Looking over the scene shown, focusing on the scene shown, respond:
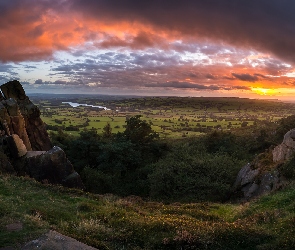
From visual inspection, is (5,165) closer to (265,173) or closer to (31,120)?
(31,120)

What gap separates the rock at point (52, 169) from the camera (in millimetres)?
28828

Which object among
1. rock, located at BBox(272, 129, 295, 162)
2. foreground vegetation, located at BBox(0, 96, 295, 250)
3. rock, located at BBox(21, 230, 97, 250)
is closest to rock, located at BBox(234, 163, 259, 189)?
foreground vegetation, located at BBox(0, 96, 295, 250)

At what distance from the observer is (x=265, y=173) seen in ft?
97.7

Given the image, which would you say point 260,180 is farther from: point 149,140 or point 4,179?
point 149,140

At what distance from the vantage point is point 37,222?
11688mm

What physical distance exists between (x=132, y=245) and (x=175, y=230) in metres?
2.12

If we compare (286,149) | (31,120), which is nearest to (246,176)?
(286,149)

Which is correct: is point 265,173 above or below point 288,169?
below

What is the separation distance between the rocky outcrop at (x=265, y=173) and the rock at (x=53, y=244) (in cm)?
2193

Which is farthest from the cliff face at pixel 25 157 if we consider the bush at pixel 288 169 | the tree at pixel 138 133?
the tree at pixel 138 133

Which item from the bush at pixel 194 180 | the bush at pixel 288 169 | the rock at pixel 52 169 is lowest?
the bush at pixel 194 180

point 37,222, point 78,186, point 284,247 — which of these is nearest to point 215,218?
point 284,247

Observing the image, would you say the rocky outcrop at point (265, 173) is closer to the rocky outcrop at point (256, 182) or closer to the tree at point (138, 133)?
the rocky outcrop at point (256, 182)

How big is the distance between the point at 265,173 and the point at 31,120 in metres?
33.1
